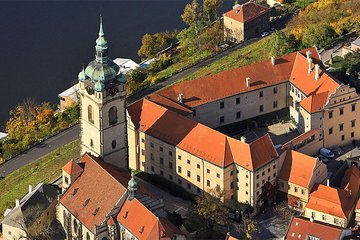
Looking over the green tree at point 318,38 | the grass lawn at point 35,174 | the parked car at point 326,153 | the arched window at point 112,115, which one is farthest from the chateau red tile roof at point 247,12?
the arched window at point 112,115

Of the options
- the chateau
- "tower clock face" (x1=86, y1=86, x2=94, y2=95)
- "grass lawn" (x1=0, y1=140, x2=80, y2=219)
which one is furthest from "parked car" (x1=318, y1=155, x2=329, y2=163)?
"grass lawn" (x1=0, y1=140, x2=80, y2=219)

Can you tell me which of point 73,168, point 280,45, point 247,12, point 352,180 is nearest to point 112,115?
point 73,168

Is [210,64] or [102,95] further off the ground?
[102,95]

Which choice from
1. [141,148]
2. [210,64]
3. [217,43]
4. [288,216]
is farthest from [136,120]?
[217,43]

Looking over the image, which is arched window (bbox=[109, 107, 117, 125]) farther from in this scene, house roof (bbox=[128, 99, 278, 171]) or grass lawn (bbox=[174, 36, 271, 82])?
grass lawn (bbox=[174, 36, 271, 82])

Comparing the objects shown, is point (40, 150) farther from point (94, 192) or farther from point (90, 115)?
point (94, 192)

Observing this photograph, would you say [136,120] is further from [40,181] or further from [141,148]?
[40,181]
